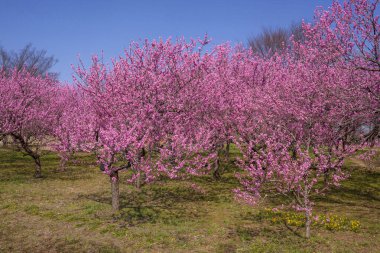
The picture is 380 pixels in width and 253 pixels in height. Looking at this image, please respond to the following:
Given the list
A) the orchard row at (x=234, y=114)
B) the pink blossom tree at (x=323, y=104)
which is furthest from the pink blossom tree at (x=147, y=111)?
the pink blossom tree at (x=323, y=104)

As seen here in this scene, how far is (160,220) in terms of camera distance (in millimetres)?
11453

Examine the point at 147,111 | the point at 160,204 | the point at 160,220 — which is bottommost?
the point at 160,220

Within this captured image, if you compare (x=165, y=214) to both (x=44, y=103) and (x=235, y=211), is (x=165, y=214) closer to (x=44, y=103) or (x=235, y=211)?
(x=235, y=211)

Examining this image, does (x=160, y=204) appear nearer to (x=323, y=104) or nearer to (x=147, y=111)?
(x=147, y=111)

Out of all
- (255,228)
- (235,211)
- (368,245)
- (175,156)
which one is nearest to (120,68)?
(175,156)

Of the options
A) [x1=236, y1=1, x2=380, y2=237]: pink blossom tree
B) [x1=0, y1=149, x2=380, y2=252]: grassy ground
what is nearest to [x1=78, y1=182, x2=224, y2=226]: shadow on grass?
[x1=0, y1=149, x2=380, y2=252]: grassy ground

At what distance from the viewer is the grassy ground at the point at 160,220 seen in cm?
923

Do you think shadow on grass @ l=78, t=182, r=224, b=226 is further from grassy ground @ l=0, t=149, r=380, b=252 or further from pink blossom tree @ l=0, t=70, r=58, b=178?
pink blossom tree @ l=0, t=70, r=58, b=178

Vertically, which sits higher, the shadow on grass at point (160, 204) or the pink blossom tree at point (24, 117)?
the pink blossom tree at point (24, 117)

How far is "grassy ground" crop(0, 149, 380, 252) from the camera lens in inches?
364

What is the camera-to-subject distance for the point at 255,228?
34.9 feet

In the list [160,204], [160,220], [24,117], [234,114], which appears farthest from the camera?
[24,117]

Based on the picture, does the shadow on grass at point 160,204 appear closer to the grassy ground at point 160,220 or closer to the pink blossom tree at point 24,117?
the grassy ground at point 160,220

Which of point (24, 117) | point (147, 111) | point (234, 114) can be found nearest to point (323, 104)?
point (234, 114)
